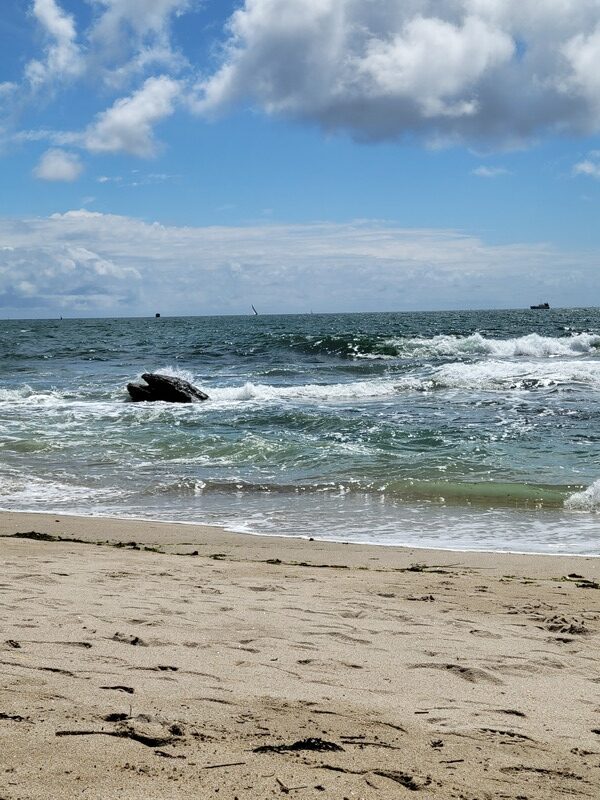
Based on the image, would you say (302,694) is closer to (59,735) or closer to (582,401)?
(59,735)

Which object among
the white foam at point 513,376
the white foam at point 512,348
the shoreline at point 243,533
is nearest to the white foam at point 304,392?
the white foam at point 513,376

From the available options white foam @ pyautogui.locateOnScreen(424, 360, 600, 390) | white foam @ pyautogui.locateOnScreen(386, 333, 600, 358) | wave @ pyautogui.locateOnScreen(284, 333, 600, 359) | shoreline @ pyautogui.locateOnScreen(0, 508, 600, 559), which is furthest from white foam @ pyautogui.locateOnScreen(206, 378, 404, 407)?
white foam @ pyautogui.locateOnScreen(386, 333, 600, 358)

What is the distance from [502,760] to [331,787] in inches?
27.2

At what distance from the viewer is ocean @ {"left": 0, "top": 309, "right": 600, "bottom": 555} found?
8.98 metres

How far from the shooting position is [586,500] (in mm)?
9398

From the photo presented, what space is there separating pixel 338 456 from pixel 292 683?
9.26m

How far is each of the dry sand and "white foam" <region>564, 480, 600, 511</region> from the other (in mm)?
3522

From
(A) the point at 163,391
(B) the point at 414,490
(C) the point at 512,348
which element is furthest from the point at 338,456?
(C) the point at 512,348

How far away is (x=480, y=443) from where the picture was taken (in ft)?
43.9

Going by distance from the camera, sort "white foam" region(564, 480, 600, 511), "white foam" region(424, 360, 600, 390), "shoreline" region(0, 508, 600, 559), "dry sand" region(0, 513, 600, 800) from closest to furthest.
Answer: "dry sand" region(0, 513, 600, 800) < "shoreline" region(0, 508, 600, 559) < "white foam" region(564, 480, 600, 511) < "white foam" region(424, 360, 600, 390)

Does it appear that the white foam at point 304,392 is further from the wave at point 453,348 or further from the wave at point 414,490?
the wave at point 453,348

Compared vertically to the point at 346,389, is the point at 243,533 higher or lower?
lower

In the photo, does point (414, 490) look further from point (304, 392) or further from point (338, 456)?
point (304, 392)

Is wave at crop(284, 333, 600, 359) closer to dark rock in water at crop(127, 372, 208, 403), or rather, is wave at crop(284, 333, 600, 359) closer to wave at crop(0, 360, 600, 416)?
wave at crop(0, 360, 600, 416)
